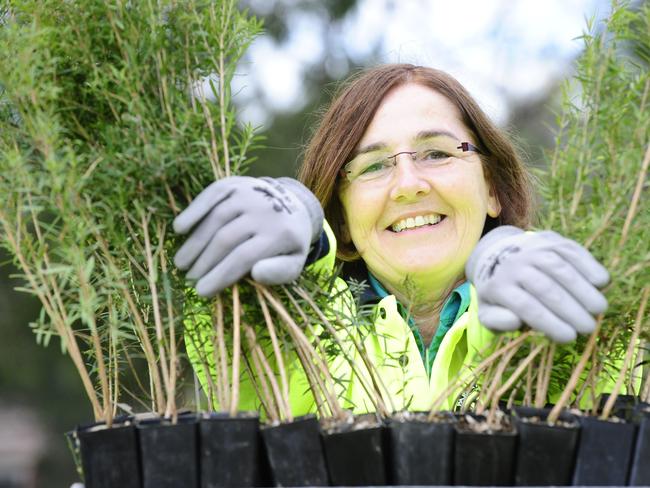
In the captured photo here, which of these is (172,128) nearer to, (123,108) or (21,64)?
(123,108)

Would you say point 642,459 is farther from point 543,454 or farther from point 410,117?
point 410,117

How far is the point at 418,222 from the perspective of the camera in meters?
1.55

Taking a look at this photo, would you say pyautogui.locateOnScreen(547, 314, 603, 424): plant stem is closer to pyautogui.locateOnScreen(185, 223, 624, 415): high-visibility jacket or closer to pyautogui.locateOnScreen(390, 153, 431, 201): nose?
pyautogui.locateOnScreen(185, 223, 624, 415): high-visibility jacket

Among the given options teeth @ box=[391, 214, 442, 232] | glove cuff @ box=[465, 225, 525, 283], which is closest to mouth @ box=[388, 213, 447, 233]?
teeth @ box=[391, 214, 442, 232]

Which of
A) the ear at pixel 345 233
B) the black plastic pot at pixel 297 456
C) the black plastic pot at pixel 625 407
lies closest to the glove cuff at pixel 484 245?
the black plastic pot at pixel 625 407

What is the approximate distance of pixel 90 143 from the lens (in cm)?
110

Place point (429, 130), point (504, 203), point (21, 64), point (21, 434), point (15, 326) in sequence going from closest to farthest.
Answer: point (21, 64), point (429, 130), point (504, 203), point (15, 326), point (21, 434)

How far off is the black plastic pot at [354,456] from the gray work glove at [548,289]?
0.23 meters

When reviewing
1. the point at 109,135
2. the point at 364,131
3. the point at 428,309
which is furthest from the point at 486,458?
the point at 364,131

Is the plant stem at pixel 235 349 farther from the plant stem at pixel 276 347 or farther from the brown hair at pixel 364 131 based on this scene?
the brown hair at pixel 364 131

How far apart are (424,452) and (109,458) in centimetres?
40

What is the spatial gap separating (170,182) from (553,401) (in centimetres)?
72

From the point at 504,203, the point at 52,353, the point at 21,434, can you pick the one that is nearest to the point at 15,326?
the point at 52,353

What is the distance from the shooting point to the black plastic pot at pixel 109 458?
3.09 ft
